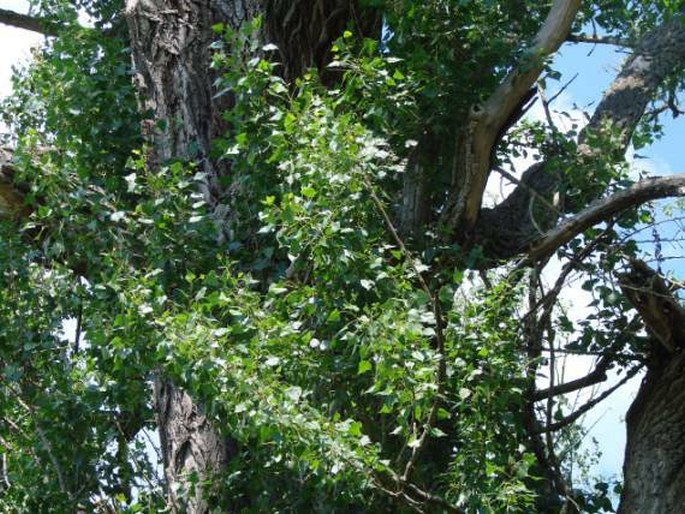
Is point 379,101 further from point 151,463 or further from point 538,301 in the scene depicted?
point 151,463

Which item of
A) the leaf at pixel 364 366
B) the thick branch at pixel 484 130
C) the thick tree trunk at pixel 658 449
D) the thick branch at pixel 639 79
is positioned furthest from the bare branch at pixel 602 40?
the leaf at pixel 364 366

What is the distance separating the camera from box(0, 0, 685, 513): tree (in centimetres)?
584

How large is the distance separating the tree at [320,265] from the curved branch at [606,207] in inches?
0.6

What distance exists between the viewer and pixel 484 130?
24.0 feet

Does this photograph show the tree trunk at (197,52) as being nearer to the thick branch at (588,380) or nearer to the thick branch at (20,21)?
the thick branch at (20,21)

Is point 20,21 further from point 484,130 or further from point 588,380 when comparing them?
point 588,380

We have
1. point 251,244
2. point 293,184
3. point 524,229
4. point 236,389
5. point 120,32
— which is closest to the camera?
point 236,389

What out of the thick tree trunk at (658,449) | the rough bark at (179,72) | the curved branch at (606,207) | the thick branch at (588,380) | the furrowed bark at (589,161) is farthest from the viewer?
the rough bark at (179,72)

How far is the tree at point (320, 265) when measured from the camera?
584 cm

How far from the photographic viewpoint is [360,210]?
606 cm

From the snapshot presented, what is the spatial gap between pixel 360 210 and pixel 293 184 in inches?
22.4

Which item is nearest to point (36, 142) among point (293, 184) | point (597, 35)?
point (293, 184)

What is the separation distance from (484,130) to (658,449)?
1.91 metres

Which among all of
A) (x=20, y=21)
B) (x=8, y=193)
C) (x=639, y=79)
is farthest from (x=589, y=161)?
(x=20, y=21)
